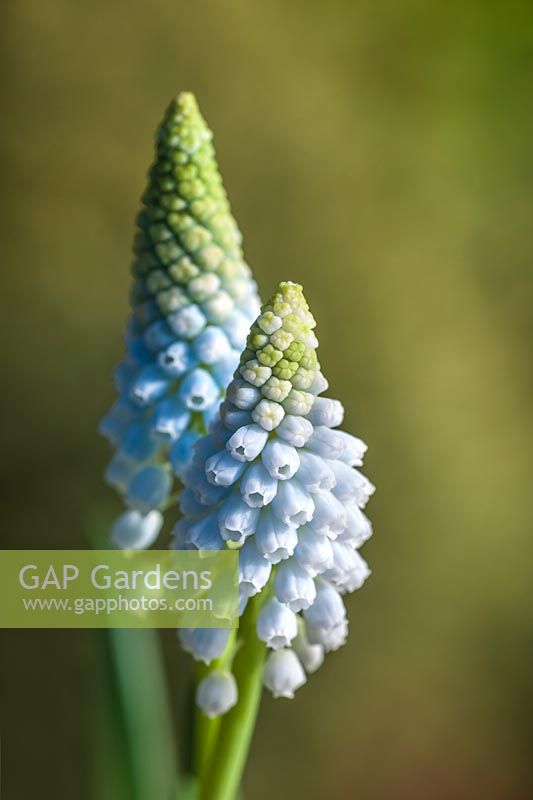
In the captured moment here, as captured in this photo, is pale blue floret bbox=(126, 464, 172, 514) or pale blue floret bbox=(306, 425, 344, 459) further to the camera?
pale blue floret bbox=(126, 464, 172, 514)

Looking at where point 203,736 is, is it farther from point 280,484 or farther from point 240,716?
point 280,484

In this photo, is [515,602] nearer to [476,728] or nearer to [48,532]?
[476,728]

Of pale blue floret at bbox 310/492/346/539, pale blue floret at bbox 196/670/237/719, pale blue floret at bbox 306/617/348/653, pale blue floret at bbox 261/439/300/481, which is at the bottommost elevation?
pale blue floret at bbox 196/670/237/719

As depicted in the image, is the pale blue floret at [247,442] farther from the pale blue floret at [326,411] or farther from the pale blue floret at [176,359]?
the pale blue floret at [176,359]

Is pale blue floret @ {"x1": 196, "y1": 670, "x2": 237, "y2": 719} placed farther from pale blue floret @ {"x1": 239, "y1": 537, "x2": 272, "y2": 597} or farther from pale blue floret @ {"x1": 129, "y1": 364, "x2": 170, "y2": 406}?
pale blue floret @ {"x1": 129, "y1": 364, "x2": 170, "y2": 406}

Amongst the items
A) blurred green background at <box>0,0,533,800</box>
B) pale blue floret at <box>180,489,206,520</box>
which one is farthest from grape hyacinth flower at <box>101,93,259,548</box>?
blurred green background at <box>0,0,533,800</box>

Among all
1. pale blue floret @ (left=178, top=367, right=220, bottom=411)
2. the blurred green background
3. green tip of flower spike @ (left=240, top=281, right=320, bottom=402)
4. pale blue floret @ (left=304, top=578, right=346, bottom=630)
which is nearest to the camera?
green tip of flower spike @ (left=240, top=281, right=320, bottom=402)
